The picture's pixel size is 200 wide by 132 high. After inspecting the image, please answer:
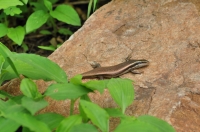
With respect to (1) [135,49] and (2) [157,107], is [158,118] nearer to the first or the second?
(2) [157,107]

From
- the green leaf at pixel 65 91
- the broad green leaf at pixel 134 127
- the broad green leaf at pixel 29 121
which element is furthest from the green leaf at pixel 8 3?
the broad green leaf at pixel 134 127

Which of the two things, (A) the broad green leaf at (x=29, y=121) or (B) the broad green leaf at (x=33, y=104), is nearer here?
(A) the broad green leaf at (x=29, y=121)

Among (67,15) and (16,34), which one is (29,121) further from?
(67,15)

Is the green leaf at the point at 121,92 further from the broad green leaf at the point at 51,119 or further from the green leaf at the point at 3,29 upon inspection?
the green leaf at the point at 3,29

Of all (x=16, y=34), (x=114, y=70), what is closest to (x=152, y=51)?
(x=114, y=70)

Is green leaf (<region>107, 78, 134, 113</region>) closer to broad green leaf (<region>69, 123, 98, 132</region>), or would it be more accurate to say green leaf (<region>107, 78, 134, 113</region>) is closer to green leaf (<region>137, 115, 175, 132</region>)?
green leaf (<region>137, 115, 175, 132</region>)

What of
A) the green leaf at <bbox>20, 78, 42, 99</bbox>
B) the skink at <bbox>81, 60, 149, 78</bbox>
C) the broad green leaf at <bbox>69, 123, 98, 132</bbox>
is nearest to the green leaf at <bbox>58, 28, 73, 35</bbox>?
the skink at <bbox>81, 60, 149, 78</bbox>
